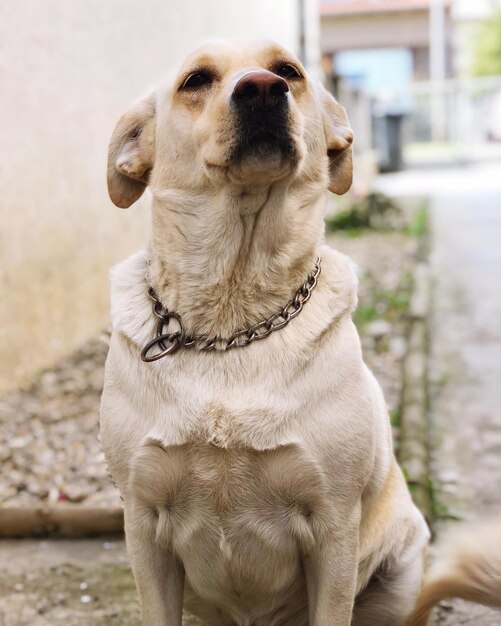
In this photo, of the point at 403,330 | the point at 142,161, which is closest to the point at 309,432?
the point at 142,161

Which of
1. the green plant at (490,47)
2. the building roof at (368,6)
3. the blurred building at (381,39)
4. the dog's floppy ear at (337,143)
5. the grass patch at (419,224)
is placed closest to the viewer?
the dog's floppy ear at (337,143)

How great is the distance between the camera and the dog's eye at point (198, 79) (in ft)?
7.80

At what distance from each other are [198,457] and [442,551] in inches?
28.5

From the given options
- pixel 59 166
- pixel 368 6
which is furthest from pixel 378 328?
pixel 368 6

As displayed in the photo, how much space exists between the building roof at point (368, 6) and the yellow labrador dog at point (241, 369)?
103 ft

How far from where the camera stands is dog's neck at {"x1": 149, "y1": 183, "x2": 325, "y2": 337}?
2371 mm

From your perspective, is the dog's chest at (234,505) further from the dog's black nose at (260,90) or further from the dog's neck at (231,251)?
the dog's black nose at (260,90)

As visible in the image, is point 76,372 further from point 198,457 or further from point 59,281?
point 198,457

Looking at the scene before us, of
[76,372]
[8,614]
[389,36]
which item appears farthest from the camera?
[389,36]

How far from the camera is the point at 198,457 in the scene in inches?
85.6

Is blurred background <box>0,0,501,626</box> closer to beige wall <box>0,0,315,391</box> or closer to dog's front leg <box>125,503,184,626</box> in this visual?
beige wall <box>0,0,315,391</box>

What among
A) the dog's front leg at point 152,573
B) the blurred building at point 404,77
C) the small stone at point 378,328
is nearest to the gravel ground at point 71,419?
the small stone at point 378,328

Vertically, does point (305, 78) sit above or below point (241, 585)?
above

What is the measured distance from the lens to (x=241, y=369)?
227 centimetres
